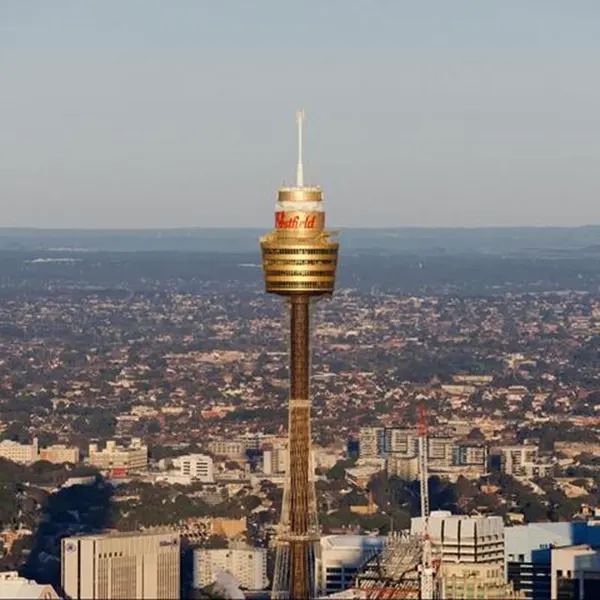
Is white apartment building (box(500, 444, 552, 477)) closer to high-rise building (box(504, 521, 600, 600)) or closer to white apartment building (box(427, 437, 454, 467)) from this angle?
white apartment building (box(427, 437, 454, 467))

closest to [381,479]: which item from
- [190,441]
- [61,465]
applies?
[61,465]

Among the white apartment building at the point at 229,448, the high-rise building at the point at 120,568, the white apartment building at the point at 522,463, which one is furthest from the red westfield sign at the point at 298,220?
the white apartment building at the point at 229,448

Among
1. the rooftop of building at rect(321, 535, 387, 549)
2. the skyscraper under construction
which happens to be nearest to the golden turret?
the skyscraper under construction

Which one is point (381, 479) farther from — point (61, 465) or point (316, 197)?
point (316, 197)

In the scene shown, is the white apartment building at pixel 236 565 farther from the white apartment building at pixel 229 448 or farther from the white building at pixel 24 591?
the white apartment building at pixel 229 448

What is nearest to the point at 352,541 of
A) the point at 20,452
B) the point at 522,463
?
the point at 522,463

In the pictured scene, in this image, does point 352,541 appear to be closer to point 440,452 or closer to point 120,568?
point 120,568
